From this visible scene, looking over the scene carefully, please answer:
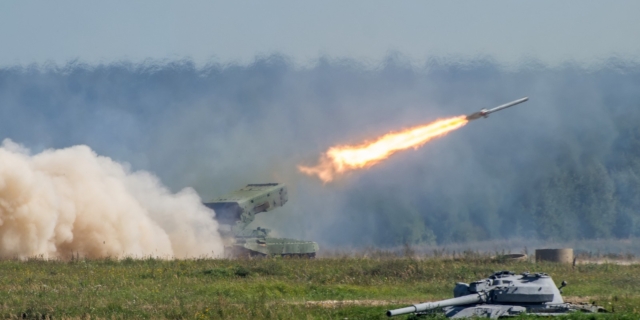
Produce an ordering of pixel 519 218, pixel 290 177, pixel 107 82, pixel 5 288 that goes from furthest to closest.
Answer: pixel 107 82, pixel 519 218, pixel 290 177, pixel 5 288

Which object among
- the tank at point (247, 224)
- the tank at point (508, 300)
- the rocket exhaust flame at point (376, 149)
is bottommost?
the tank at point (508, 300)

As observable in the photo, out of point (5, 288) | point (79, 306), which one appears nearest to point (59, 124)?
point (5, 288)

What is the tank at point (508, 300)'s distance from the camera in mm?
19344

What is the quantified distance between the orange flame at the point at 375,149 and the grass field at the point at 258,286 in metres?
3.08

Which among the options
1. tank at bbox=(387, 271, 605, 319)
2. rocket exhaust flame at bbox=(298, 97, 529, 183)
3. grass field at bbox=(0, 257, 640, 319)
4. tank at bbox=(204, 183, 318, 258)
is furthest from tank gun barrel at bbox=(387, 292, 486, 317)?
tank at bbox=(204, 183, 318, 258)

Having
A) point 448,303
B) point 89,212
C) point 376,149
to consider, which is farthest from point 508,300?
point 89,212

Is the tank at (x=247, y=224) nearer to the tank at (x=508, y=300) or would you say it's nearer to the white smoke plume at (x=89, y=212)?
the white smoke plume at (x=89, y=212)

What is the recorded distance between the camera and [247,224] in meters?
38.4

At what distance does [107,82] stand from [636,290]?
107ft

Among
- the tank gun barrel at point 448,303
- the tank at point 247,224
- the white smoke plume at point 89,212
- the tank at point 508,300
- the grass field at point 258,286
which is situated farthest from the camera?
the tank at point 247,224

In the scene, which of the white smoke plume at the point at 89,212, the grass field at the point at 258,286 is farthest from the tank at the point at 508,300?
the white smoke plume at the point at 89,212

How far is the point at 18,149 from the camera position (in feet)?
123

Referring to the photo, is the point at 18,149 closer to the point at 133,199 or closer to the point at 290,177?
the point at 133,199

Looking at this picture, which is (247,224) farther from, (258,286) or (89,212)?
(258,286)
